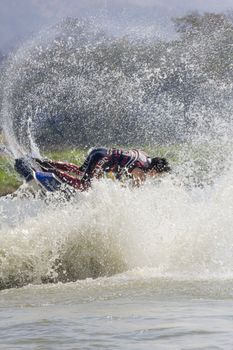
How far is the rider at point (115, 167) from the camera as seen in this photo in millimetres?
15375

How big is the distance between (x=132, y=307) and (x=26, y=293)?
7.62ft

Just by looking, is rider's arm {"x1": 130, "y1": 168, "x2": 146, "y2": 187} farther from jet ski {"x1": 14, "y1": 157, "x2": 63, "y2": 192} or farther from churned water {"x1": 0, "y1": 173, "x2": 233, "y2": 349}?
jet ski {"x1": 14, "y1": 157, "x2": 63, "y2": 192}

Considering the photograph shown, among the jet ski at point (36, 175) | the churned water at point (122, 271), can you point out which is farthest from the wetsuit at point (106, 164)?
the churned water at point (122, 271)

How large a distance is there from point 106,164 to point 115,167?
163 millimetres

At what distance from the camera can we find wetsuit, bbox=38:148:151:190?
15.4 metres

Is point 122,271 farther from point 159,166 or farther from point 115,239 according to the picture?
point 159,166

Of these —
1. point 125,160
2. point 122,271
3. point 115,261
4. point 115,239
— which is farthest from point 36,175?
point 122,271

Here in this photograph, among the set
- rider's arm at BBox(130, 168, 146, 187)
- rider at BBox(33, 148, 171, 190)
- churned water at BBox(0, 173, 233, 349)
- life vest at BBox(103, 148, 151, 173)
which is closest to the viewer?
churned water at BBox(0, 173, 233, 349)

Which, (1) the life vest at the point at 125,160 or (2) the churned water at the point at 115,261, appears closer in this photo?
(2) the churned water at the point at 115,261

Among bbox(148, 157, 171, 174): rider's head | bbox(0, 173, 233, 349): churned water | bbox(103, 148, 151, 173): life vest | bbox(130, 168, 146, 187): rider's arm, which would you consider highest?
bbox(103, 148, 151, 173): life vest

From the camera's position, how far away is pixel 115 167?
15.6 m

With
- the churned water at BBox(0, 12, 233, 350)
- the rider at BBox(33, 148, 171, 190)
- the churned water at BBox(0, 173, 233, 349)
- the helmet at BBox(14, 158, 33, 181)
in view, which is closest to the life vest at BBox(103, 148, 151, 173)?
the rider at BBox(33, 148, 171, 190)

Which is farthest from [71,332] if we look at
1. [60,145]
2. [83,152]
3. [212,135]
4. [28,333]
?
[83,152]

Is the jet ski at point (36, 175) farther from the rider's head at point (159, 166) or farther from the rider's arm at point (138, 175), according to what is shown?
the rider's head at point (159, 166)
